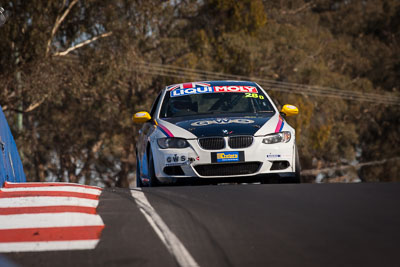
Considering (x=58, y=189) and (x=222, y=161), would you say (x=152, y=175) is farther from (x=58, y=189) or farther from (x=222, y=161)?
(x=58, y=189)

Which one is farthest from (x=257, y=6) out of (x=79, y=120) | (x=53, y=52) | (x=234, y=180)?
(x=234, y=180)

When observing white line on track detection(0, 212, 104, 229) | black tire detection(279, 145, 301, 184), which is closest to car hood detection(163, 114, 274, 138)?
black tire detection(279, 145, 301, 184)

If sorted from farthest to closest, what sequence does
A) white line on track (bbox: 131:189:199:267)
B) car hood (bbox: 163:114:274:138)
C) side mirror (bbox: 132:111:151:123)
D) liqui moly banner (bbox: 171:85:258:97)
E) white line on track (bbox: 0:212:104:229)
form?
liqui moly banner (bbox: 171:85:258:97) → side mirror (bbox: 132:111:151:123) → car hood (bbox: 163:114:274:138) → white line on track (bbox: 0:212:104:229) → white line on track (bbox: 131:189:199:267)

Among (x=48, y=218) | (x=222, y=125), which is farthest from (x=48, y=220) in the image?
(x=222, y=125)

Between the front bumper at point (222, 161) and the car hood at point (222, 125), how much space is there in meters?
0.16

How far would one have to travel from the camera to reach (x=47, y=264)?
4.85 meters

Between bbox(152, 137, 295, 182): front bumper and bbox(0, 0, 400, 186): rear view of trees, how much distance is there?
20049mm

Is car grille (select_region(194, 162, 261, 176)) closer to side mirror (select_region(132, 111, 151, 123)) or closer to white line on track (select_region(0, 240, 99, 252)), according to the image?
side mirror (select_region(132, 111, 151, 123))

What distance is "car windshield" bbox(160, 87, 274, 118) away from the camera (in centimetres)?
1100

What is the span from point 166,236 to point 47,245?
84cm

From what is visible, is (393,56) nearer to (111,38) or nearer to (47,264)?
(111,38)

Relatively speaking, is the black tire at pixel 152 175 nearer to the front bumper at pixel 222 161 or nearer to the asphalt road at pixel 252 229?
the front bumper at pixel 222 161

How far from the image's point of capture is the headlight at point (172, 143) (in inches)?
388

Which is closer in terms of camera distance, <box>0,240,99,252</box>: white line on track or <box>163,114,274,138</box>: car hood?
<box>0,240,99,252</box>: white line on track
